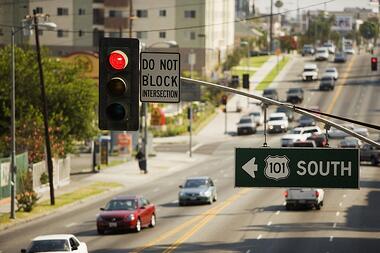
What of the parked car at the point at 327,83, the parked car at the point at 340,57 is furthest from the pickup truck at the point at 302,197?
the parked car at the point at 340,57

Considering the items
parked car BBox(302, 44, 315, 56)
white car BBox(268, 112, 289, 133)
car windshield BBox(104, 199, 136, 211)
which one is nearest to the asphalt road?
car windshield BBox(104, 199, 136, 211)

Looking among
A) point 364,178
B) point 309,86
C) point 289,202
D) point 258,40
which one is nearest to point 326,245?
point 289,202

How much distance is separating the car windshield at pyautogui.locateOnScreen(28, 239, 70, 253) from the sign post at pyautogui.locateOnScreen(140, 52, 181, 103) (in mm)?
15115

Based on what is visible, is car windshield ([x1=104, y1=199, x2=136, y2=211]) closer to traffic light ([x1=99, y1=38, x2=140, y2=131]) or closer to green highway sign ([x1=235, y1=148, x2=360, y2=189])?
green highway sign ([x1=235, y1=148, x2=360, y2=189])

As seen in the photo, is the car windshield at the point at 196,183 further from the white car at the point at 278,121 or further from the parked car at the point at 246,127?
the parked car at the point at 246,127

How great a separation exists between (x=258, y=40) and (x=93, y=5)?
5589 cm

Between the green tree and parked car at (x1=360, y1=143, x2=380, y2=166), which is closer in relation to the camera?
the green tree

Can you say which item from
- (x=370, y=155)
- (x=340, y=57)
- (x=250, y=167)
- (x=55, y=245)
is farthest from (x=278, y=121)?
(x=250, y=167)

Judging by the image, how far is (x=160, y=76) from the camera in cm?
1869

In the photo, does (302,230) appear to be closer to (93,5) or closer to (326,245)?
(326,245)

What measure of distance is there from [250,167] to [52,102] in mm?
54930

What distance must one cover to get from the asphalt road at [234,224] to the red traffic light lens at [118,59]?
22.6 metres

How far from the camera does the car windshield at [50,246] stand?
3303 centimetres

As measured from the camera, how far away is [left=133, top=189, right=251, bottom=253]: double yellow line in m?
41.1
